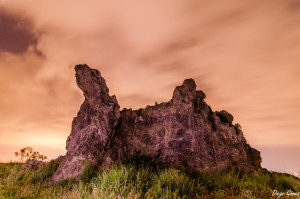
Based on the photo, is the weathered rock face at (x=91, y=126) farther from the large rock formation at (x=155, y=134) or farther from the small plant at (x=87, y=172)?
the small plant at (x=87, y=172)

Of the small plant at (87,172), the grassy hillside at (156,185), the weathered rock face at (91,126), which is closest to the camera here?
the grassy hillside at (156,185)

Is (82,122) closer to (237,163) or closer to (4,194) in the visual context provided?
(4,194)

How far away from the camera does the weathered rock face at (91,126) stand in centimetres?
1382

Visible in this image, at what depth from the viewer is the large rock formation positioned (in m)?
13.7

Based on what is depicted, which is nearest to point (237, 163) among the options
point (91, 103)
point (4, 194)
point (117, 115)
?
point (117, 115)

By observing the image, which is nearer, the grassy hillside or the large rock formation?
the grassy hillside

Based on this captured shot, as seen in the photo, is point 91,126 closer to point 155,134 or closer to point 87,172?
point 87,172

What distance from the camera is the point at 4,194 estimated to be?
36.7 feet

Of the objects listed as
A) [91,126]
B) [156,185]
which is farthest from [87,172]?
[156,185]

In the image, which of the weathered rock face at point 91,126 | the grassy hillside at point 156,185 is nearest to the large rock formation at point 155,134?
the weathered rock face at point 91,126

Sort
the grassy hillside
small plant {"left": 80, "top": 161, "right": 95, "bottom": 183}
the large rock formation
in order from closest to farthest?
1. the grassy hillside
2. small plant {"left": 80, "top": 161, "right": 95, "bottom": 183}
3. the large rock formation

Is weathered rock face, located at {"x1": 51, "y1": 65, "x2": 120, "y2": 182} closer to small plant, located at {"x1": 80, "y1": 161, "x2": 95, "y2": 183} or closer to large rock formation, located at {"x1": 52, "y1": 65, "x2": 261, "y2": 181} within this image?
large rock formation, located at {"x1": 52, "y1": 65, "x2": 261, "y2": 181}

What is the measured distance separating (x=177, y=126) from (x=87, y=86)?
246 inches

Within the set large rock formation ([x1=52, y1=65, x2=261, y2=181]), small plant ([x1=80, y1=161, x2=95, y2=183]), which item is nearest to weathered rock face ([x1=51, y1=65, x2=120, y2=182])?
large rock formation ([x1=52, y1=65, x2=261, y2=181])
